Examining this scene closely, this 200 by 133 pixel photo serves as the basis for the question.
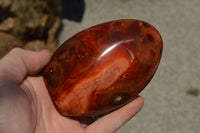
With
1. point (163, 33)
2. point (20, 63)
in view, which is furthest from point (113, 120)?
point (163, 33)

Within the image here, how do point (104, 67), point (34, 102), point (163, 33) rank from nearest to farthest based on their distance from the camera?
1. point (104, 67)
2. point (34, 102)
3. point (163, 33)

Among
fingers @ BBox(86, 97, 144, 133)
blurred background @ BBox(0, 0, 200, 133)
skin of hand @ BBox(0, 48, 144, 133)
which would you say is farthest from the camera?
blurred background @ BBox(0, 0, 200, 133)

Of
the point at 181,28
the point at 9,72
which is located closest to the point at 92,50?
the point at 9,72

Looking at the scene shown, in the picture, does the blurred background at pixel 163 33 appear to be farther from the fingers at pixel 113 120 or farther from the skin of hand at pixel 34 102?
the fingers at pixel 113 120

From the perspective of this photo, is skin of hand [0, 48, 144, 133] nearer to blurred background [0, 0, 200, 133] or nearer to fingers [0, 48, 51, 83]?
fingers [0, 48, 51, 83]

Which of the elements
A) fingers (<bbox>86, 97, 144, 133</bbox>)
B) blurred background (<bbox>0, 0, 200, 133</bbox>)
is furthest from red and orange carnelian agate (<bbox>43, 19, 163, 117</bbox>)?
blurred background (<bbox>0, 0, 200, 133</bbox>)

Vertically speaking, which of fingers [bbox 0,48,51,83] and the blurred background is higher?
fingers [bbox 0,48,51,83]

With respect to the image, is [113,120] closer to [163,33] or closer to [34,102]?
[34,102]
